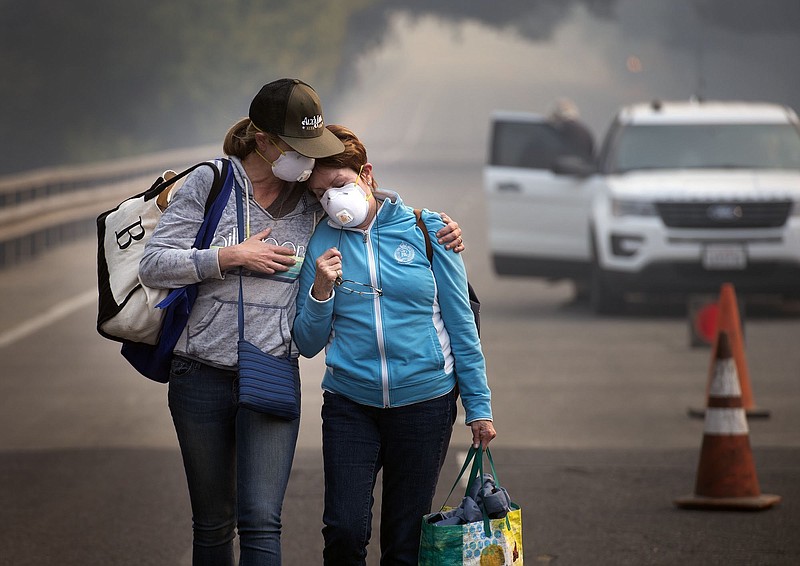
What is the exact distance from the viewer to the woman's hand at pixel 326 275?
4.64m

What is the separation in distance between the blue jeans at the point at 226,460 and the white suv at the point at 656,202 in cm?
1029

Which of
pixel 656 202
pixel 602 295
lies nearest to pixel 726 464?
pixel 656 202

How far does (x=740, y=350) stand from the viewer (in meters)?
9.61

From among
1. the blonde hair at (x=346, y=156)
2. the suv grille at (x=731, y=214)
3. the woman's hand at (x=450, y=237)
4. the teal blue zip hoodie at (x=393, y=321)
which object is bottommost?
the teal blue zip hoodie at (x=393, y=321)

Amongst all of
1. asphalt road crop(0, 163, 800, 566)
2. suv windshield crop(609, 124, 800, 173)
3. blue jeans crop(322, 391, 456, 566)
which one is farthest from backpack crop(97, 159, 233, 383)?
suv windshield crop(609, 124, 800, 173)

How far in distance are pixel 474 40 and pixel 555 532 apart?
355ft

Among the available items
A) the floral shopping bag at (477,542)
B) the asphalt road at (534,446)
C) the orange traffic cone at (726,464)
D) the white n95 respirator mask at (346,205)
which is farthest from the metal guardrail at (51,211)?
the floral shopping bag at (477,542)

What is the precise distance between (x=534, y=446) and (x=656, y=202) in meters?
6.03

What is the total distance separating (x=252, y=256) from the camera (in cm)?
467

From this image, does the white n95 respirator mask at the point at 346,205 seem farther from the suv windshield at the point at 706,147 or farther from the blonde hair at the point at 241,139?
the suv windshield at the point at 706,147

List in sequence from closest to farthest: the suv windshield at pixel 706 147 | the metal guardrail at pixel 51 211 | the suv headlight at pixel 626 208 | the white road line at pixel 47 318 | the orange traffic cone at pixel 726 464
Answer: the orange traffic cone at pixel 726 464, the white road line at pixel 47 318, the suv headlight at pixel 626 208, the suv windshield at pixel 706 147, the metal guardrail at pixel 51 211

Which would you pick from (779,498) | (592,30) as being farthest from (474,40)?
(779,498)

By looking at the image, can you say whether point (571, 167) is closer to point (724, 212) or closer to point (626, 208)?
point (626, 208)

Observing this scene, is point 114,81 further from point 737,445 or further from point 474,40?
point 474,40
